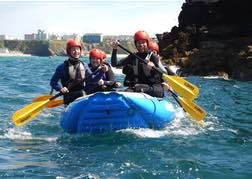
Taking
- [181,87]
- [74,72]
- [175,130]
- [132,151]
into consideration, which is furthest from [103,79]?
[132,151]

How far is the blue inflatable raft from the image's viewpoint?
964 cm

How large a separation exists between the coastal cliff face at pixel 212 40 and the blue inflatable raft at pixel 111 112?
20.5m

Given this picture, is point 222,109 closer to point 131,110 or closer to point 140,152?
point 131,110

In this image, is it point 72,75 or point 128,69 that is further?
point 128,69

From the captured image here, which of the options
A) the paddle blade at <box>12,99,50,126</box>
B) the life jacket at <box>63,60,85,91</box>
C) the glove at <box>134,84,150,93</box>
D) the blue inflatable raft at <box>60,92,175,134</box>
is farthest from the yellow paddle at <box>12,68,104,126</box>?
the glove at <box>134,84,150,93</box>

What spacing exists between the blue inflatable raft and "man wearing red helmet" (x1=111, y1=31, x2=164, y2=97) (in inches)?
26.9

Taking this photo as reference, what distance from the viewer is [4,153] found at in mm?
8500

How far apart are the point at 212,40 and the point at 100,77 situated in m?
27.9

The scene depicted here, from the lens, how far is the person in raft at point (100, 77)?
10623 mm

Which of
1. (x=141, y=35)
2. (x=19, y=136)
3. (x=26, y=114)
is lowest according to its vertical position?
(x=19, y=136)

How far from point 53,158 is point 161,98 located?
3640 mm

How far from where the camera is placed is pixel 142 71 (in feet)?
36.4

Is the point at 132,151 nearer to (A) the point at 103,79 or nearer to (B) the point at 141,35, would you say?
(A) the point at 103,79

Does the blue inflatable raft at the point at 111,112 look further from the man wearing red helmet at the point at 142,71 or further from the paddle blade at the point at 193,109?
the paddle blade at the point at 193,109
